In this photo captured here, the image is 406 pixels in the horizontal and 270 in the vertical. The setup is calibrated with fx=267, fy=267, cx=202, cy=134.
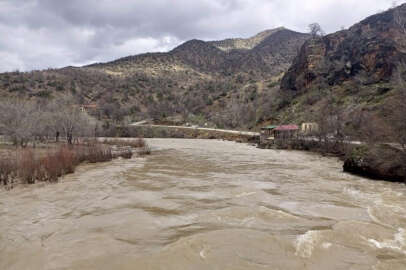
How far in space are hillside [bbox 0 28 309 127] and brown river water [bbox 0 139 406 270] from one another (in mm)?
47820

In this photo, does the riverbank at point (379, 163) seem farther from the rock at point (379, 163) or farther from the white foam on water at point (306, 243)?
the white foam on water at point (306, 243)

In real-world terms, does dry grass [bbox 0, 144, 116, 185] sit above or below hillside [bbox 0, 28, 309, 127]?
below

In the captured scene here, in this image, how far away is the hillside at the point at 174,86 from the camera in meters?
71.1

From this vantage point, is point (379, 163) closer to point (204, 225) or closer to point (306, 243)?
point (306, 243)

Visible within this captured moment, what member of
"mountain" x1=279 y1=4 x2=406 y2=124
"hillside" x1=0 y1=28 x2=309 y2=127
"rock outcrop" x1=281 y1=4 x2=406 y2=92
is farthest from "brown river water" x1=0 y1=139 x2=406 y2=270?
"hillside" x1=0 y1=28 x2=309 y2=127

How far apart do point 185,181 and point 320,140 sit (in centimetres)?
2067

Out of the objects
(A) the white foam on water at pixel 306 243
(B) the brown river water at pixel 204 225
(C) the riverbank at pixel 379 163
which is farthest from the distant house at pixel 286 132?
(A) the white foam on water at pixel 306 243

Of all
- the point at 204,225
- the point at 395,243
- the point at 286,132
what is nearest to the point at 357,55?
the point at 286,132

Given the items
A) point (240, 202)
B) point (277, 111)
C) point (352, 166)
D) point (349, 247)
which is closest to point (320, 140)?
point (352, 166)

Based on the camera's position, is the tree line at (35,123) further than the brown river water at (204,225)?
Yes

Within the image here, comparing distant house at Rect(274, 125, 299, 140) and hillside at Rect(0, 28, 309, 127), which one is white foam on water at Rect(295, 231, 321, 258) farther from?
hillside at Rect(0, 28, 309, 127)

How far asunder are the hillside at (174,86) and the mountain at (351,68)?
29.0 ft

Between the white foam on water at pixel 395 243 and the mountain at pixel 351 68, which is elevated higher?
the mountain at pixel 351 68

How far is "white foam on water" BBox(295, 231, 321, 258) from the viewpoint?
5.42 meters
